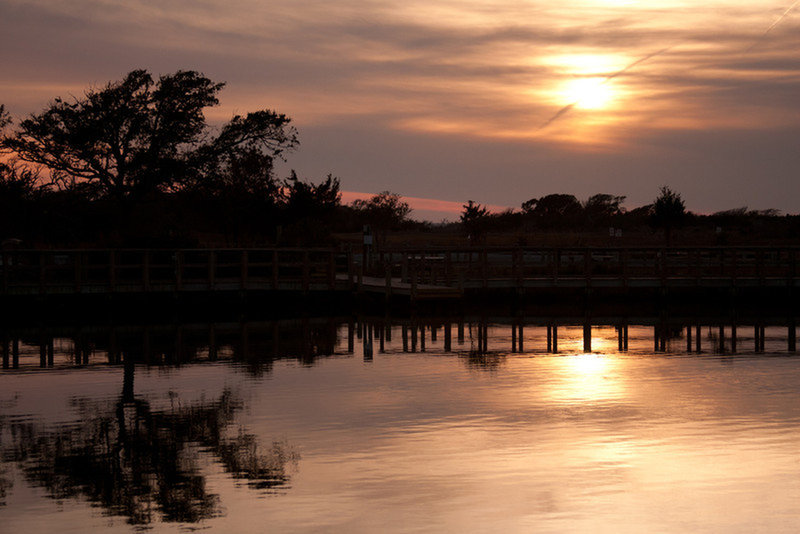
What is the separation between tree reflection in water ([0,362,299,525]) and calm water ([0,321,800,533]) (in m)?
0.04

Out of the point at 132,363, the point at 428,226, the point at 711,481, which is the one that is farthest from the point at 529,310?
the point at 428,226

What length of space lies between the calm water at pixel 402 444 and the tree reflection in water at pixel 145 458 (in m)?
0.04

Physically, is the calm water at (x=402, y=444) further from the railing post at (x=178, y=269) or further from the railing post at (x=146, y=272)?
the railing post at (x=178, y=269)

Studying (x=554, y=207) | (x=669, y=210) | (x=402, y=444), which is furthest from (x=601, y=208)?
(x=402, y=444)

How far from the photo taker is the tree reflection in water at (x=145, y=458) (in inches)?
484

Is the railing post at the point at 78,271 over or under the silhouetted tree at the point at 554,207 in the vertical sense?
under

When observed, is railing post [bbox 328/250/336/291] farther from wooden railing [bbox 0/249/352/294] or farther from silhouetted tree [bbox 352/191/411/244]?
silhouetted tree [bbox 352/191/411/244]

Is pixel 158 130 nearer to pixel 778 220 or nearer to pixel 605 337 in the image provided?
pixel 605 337

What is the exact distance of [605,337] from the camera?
31188mm

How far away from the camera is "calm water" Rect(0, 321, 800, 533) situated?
11547 millimetres

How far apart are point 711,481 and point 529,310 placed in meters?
28.9

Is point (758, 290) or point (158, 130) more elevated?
point (158, 130)

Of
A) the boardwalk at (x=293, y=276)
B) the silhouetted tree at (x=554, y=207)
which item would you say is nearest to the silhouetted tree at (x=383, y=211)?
the silhouetted tree at (x=554, y=207)

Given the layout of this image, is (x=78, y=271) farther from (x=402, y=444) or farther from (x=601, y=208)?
(x=601, y=208)
